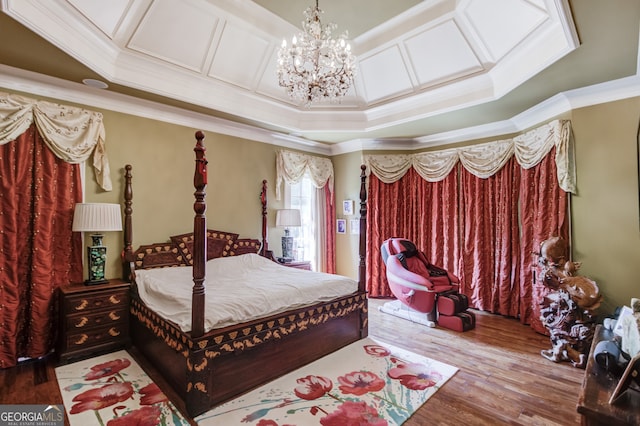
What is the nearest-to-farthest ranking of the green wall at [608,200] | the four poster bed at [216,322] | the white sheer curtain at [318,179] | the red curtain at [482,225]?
the four poster bed at [216,322] → the green wall at [608,200] → the red curtain at [482,225] → the white sheer curtain at [318,179]

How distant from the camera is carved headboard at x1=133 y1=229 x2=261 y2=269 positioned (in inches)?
146

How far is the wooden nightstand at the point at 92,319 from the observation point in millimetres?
2955

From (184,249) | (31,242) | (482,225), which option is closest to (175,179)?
(184,249)

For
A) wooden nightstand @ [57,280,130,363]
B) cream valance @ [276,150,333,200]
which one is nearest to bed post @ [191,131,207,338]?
wooden nightstand @ [57,280,130,363]

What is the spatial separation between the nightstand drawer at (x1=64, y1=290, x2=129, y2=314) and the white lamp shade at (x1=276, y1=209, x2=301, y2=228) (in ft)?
7.50

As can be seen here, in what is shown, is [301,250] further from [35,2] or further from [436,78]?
[35,2]

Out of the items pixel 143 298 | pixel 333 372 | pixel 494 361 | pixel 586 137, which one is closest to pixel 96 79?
pixel 143 298

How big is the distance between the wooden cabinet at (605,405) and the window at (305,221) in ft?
14.1

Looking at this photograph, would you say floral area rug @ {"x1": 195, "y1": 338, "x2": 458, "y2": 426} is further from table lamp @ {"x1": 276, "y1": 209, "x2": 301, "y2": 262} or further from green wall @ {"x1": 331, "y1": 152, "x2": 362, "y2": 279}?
green wall @ {"x1": 331, "y1": 152, "x2": 362, "y2": 279}

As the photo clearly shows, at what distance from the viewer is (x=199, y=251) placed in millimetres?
2314

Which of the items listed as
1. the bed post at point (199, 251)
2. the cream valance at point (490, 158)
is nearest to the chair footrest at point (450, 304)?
the cream valance at point (490, 158)

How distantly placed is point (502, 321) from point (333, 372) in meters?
2.86

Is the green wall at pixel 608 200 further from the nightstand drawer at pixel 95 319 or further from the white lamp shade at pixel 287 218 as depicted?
the nightstand drawer at pixel 95 319

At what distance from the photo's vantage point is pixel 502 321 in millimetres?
4328
